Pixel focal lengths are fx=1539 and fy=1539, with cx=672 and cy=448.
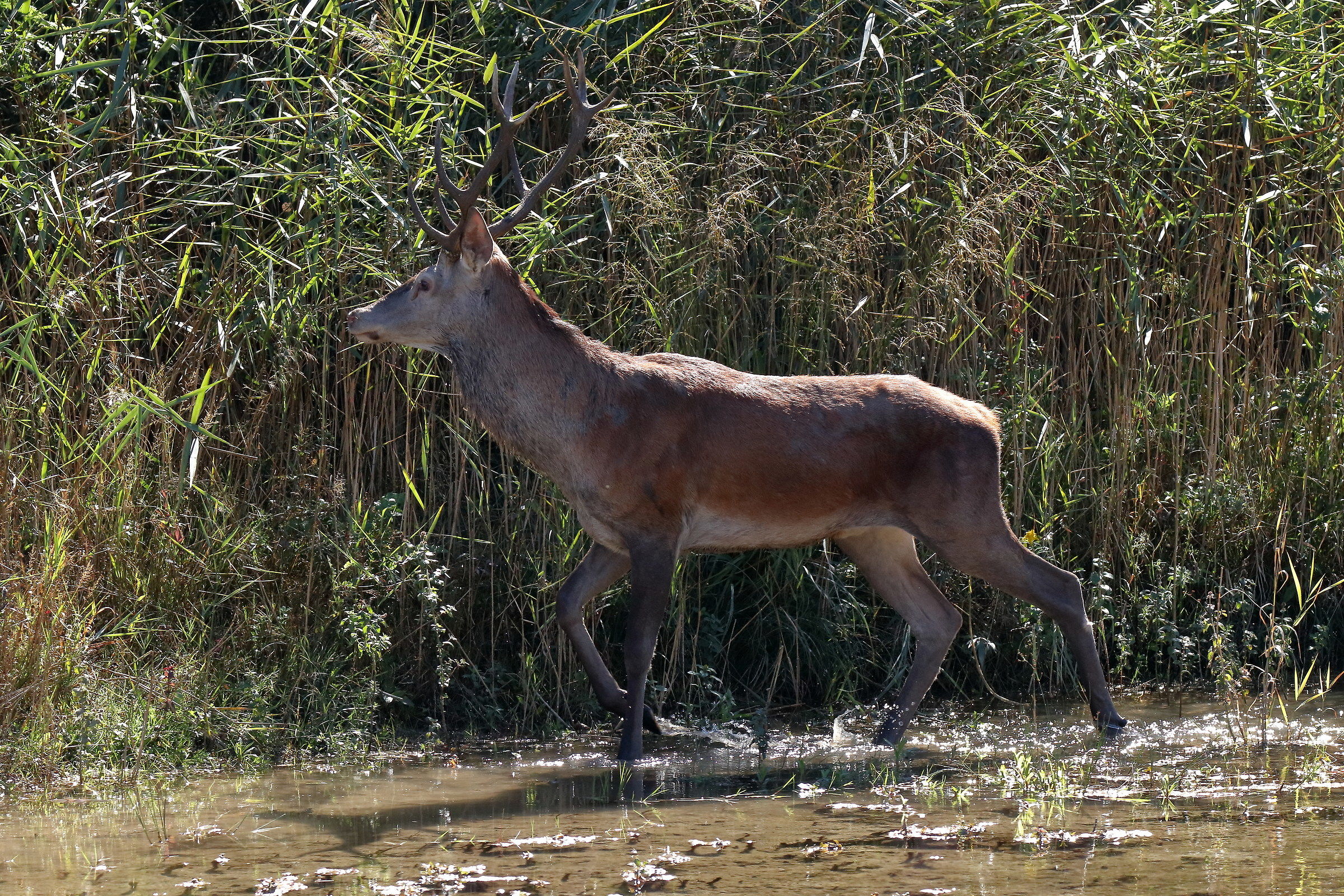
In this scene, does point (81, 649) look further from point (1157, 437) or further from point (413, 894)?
point (1157, 437)

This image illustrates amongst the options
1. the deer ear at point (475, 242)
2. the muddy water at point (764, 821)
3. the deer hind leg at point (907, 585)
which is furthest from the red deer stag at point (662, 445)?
the muddy water at point (764, 821)

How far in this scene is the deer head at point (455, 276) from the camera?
19.3 feet

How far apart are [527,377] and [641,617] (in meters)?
1.03

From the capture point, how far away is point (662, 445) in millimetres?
5914

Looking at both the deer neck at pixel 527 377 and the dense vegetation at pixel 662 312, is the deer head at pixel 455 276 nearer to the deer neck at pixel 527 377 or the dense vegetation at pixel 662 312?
the deer neck at pixel 527 377

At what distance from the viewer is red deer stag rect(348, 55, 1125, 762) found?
5.88m

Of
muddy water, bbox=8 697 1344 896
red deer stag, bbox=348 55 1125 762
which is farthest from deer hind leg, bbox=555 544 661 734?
muddy water, bbox=8 697 1344 896

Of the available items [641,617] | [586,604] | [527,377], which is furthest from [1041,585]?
[527,377]

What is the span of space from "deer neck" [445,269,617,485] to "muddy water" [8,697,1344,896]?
4.03 feet

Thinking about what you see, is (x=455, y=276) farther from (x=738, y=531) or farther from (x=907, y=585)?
(x=907, y=585)

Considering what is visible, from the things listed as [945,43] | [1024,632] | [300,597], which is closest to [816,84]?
[945,43]

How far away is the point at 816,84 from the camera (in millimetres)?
6953

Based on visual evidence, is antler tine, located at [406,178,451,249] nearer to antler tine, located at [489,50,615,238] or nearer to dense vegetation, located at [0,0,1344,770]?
antler tine, located at [489,50,615,238]

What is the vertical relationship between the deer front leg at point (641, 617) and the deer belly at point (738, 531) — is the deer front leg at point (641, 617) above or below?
below
